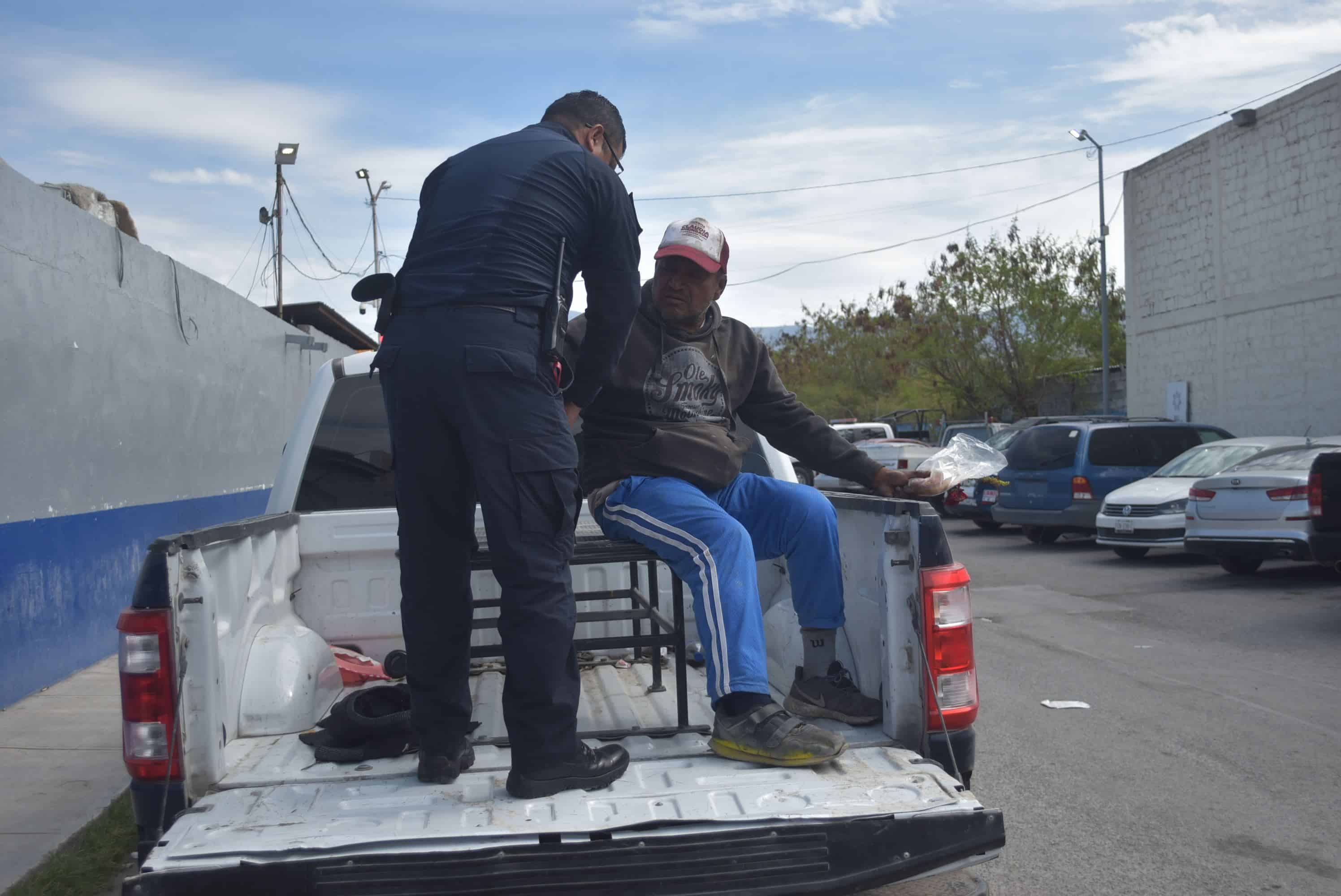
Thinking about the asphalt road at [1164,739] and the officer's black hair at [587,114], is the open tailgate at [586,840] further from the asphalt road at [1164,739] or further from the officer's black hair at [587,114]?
the officer's black hair at [587,114]

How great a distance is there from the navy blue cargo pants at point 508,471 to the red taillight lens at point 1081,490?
1321 cm

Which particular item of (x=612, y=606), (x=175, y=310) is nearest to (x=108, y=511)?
(x=175, y=310)

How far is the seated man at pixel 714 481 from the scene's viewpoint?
340cm

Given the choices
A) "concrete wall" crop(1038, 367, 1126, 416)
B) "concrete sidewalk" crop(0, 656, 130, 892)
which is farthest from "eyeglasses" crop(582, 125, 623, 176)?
"concrete wall" crop(1038, 367, 1126, 416)

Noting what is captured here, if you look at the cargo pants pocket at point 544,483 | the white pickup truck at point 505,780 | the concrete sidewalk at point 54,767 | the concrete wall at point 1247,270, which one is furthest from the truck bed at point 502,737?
the concrete wall at point 1247,270

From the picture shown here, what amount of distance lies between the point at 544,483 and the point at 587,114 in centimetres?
116

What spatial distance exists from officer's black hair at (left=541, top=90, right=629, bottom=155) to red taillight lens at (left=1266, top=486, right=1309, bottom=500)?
32.2ft

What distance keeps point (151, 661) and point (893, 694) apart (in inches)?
74.2

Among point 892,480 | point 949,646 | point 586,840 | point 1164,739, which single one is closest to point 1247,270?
point 1164,739

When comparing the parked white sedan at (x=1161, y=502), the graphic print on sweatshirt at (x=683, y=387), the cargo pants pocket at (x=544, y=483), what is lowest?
the parked white sedan at (x=1161, y=502)

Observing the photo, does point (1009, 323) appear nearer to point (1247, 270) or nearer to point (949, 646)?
point (1247, 270)

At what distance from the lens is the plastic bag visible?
398 cm

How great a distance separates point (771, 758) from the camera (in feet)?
10.2

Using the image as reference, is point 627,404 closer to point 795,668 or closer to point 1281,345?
point 795,668
